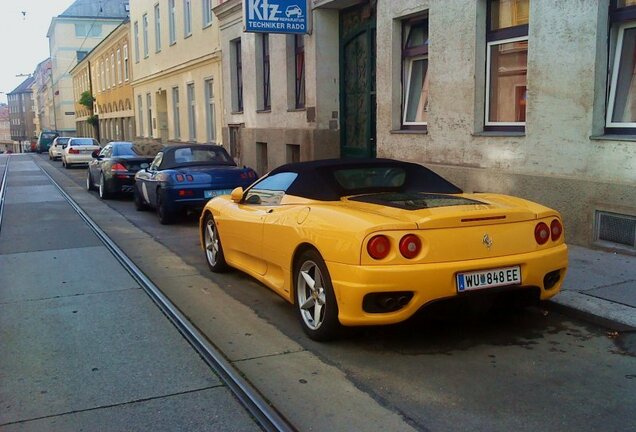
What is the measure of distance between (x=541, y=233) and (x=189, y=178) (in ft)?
24.5

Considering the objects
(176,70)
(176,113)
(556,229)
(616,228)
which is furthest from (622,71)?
(176,113)

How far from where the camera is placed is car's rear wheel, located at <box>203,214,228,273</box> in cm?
740

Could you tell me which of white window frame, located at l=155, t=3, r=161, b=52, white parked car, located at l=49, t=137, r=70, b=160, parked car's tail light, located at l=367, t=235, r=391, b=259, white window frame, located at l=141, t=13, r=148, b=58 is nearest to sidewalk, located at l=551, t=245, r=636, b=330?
parked car's tail light, located at l=367, t=235, r=391, b=259

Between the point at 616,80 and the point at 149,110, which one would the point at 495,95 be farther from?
the point at 149,110

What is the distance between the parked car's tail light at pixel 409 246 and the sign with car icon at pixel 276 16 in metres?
10.5

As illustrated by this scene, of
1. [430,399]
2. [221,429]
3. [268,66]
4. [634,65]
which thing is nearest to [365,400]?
[430,399]

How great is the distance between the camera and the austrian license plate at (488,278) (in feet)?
14.9

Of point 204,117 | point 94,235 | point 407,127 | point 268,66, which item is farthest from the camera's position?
point 204,117

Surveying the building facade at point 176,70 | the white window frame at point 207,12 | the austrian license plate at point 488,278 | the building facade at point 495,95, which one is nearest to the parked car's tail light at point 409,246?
the austrian license plate at point 488,278

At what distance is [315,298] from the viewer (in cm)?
507

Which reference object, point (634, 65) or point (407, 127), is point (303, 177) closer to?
point (634, 65)

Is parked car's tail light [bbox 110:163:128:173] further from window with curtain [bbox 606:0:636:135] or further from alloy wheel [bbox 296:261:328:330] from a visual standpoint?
alloy wheel [bbox 296:261:328:330]

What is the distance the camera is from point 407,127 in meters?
12.1

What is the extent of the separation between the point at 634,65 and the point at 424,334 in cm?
471
